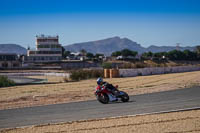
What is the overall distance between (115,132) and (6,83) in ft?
95.2

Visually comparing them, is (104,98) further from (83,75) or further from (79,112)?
(83,75)

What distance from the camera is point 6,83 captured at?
118 feet

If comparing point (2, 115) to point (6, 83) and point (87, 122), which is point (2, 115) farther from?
point (6, 83)

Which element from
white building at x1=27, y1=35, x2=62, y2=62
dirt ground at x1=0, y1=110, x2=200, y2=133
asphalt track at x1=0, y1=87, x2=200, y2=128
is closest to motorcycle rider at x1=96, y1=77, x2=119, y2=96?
asphalt track at x1=0, y1=87, x2=200, y2=128

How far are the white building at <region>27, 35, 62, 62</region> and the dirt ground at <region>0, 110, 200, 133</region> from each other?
10355 cm

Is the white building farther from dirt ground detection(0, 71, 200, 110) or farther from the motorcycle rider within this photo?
the motorcycle rider

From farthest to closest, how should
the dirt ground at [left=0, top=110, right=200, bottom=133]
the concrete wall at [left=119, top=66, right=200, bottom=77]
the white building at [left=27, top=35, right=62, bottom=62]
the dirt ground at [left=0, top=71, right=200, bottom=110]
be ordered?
the white building at [left=27, top=35, right=62, bottom=62]
the concrete wall at [left=119, top=66, right=200, bottom=77]
the dirt ground at [left=0, top=71, right=200, bottom=110]
the dirt ground at [left=0, top=110, right=200, bottom=133]

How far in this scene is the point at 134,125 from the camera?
392 inches

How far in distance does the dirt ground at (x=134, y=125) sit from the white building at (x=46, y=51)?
104 m

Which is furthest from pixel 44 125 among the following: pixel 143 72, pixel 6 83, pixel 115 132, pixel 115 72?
pixel 143 72

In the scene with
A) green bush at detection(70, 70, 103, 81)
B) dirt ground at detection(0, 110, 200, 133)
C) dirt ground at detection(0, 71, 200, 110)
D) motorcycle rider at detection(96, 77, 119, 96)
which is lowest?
dirt ground at detection(0, 110, 200, 133)

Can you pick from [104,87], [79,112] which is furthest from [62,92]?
[79,112]

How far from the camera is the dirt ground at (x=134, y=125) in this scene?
9.35 meters

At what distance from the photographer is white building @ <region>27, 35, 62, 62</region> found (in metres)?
113
